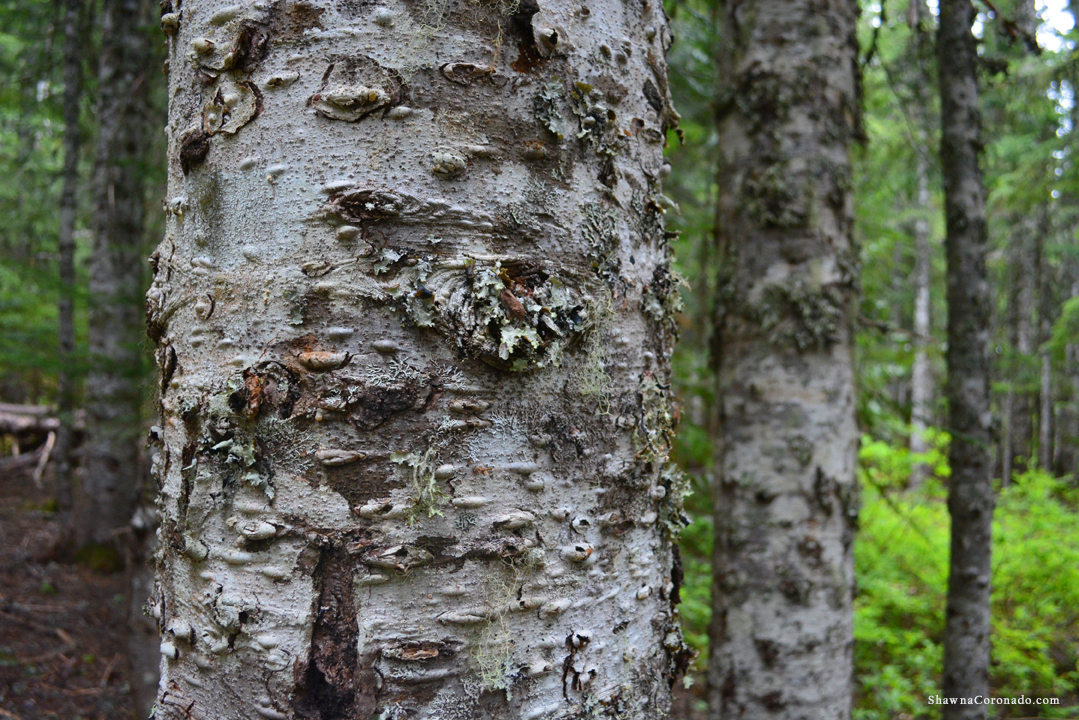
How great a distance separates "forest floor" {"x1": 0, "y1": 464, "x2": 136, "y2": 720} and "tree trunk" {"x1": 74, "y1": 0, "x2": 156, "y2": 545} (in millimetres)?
544

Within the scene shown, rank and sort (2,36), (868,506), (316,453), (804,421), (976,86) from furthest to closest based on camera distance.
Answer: (2,36) → (868,506) → (976,86) → (804,421) → (316,453)

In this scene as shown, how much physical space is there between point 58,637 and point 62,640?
7 cm

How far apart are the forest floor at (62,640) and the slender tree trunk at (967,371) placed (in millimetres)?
2029

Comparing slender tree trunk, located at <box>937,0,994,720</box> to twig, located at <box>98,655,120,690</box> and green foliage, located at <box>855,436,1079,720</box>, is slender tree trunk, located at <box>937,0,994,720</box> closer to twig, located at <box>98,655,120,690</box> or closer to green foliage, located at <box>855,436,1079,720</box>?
Result: green foliage, located at <box>855,436,1079,720</box>

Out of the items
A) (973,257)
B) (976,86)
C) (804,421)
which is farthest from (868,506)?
(804,421)

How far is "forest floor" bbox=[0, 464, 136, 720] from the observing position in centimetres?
439

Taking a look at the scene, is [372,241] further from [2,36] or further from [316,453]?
[2,36]

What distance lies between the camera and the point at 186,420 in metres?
0.90

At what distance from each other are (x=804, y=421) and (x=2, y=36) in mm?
13551

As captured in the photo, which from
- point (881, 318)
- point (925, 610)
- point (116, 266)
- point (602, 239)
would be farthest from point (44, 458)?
point (925, 610)

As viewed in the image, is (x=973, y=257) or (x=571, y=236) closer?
(x=571, y=236)

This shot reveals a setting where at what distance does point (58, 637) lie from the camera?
5.30 metres

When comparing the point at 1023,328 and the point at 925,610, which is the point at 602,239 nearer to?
the point at 925,610

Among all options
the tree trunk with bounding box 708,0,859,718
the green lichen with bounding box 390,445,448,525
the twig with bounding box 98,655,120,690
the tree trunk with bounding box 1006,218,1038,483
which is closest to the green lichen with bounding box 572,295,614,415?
the green lichen with bounding box 390,445,448,525
